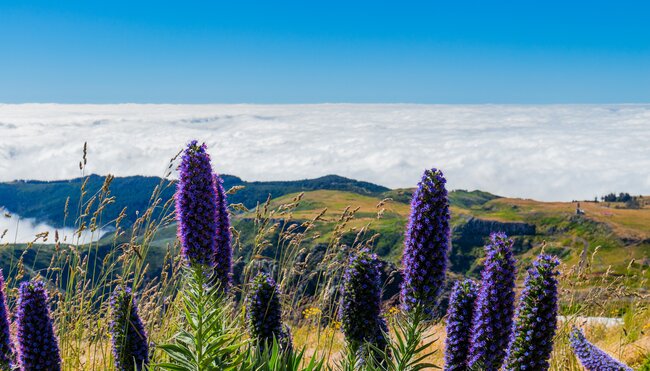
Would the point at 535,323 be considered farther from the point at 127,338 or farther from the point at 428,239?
the point at 127,338

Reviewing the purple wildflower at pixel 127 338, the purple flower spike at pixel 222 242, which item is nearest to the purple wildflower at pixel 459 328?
the purple flower spike at pixel 222 242

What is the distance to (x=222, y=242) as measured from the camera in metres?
4.87

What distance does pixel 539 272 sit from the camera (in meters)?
3.83

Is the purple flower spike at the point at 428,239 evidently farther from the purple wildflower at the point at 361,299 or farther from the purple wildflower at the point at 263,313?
the purple wildflower at the point at 263,313

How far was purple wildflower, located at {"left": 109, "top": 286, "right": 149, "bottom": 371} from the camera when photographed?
4.90m

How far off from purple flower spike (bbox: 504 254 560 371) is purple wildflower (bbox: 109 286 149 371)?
3.29m

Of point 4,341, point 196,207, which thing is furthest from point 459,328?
point 4,341

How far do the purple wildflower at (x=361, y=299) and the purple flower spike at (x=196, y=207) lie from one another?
157 cm

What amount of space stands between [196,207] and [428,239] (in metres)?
1.89

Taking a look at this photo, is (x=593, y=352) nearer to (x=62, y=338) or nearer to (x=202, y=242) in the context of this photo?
(x=202, y=242)

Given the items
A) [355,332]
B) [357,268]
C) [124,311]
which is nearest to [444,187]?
[357,268]

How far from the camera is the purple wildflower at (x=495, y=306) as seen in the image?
394 centimetres

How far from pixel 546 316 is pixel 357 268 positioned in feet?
6.35

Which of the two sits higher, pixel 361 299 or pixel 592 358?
pixel 361 299
